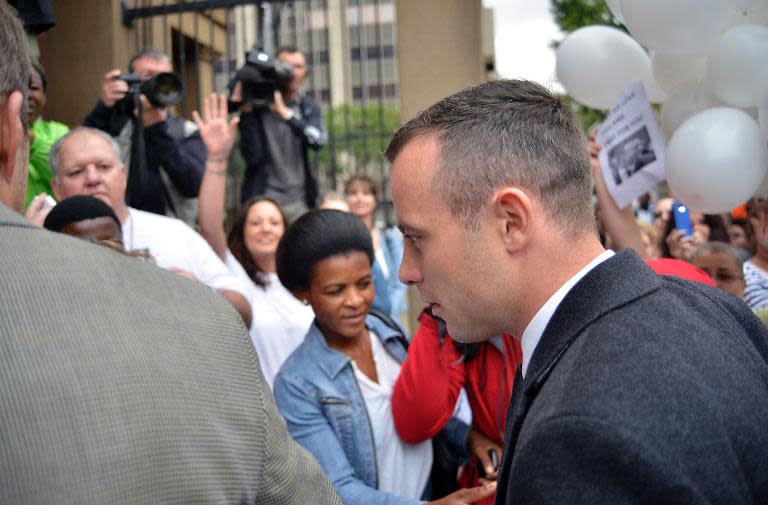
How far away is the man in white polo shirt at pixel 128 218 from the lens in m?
3.57

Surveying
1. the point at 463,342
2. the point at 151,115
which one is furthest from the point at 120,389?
the point at 151,115

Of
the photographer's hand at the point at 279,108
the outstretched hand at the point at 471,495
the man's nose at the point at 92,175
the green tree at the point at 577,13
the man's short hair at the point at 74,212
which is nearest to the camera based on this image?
the outstretched hand at the point at 471,495

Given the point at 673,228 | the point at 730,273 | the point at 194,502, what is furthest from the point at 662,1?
the point at 673,228

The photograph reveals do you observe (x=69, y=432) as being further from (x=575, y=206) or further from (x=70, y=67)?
(x=70, y=67)

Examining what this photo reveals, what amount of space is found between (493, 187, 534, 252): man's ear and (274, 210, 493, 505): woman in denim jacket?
1.11 metres

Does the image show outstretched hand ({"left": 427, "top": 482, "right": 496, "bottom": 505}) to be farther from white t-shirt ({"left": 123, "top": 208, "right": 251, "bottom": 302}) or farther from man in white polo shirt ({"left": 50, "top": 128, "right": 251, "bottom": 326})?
white t-shirt ({"left": 123, "top": 208, "right": 251, "bottom": 302})

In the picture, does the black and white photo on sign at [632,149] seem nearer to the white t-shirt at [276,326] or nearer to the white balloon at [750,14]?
the white balloon at [750,14]

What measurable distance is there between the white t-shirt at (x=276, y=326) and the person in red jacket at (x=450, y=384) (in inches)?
44.6

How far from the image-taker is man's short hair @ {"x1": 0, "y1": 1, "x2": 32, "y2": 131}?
1247 millimetres

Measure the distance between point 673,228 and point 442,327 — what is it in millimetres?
2877

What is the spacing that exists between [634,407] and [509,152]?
51 centimetres

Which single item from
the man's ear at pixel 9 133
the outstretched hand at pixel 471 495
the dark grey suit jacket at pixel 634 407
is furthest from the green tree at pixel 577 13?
the man's ear at pixel 9 133

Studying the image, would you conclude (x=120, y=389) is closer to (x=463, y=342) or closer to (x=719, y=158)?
(x=463, y=342)

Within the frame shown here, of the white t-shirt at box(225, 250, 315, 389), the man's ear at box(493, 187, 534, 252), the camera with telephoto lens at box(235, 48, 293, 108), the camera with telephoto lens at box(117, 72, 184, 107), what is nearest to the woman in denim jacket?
the white t-shirt at box(225, 250, 315, 389)
